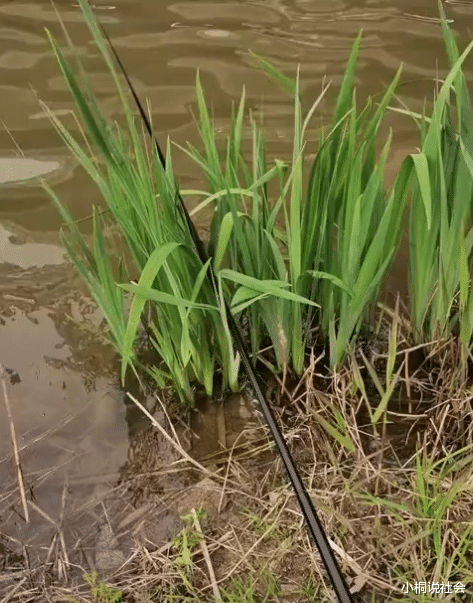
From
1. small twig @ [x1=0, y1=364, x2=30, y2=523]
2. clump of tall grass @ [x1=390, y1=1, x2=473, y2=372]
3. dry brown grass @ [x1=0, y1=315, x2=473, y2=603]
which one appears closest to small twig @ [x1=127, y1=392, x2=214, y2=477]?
dry brown grass @ [x1=0, y1=315, x2=473, y2=603]

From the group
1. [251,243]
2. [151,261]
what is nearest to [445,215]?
[251,243]

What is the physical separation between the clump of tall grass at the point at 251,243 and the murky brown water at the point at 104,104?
0.20 metres

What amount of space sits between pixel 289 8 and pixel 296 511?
164 centimetres

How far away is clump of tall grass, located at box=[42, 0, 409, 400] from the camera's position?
93 cm

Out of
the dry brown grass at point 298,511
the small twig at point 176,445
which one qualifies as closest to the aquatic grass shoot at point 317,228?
the dry brown grass at point 298,511

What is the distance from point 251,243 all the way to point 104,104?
93 cm

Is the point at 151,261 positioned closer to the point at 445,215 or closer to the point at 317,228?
the point at 317,228

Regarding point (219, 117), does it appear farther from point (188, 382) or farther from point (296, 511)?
point (296, 511)

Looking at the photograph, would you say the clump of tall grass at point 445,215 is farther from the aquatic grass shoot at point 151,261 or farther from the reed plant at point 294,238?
the aquatic grass shoot at point 151,261

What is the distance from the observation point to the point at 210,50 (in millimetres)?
1870

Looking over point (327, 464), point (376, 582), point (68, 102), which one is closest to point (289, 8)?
point (68, 102)

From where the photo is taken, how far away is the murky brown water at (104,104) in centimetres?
117

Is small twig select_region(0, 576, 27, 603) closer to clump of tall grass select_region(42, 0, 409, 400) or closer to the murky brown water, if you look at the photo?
the murky brown water

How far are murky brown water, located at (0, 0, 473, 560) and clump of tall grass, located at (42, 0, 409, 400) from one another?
0.20 metres
